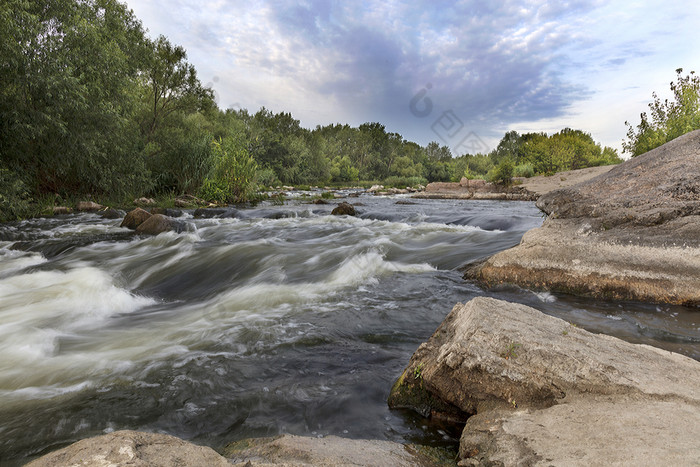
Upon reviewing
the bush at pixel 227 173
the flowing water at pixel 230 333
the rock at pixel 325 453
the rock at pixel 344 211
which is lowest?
the flowing water at pixel 230 333

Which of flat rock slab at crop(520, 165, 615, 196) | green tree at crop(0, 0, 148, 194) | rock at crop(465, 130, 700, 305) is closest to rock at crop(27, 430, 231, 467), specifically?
rock at crop(465, 130, 700, 305)

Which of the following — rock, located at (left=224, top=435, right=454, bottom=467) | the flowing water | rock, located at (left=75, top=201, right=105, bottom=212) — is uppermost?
rock, located at (left=75, top=201, right=105, bottom=212)

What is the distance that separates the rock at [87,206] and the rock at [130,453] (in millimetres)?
17274

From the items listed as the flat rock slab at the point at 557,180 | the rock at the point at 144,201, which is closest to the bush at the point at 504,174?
the flat rock slab at the point at 557,180

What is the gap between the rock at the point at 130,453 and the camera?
1268 millimetres

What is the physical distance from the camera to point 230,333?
416 centimetres

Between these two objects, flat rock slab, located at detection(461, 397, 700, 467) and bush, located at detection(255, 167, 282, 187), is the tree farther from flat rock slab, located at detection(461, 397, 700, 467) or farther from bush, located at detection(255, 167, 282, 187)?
flat rock slab, located at detection(461, 397, 700, 467)

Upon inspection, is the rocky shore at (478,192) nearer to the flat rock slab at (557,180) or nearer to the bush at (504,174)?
the bush at (504,174)

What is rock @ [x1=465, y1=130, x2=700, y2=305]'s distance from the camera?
13.8 feet

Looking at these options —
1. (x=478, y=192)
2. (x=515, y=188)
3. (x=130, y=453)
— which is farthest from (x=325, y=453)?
(x=515, y=188)

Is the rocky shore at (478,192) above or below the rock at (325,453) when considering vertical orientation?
above

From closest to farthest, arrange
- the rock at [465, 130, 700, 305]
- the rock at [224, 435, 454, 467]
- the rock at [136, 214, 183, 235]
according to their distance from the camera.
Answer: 1. the rock at [224, 435, 454, 467]
2. the rock at [465, 130, 700, 305]
3. the rock at [136, 214, 183, 235]

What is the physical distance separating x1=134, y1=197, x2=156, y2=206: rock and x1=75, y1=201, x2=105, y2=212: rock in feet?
5.40

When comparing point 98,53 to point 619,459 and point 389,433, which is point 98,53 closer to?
point 389,433
